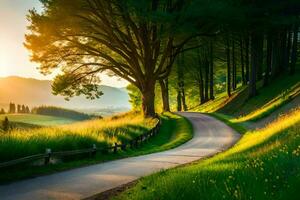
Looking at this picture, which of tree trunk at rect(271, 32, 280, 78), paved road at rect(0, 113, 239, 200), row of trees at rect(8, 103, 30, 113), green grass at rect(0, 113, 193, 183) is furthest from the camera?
row of trees at rect(8, 103, 30, 113)

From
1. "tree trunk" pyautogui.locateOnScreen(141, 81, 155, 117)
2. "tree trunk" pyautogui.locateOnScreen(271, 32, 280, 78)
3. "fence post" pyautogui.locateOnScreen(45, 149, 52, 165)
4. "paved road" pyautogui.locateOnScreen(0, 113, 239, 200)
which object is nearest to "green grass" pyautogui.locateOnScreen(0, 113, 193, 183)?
"fence post" pyautogui.locateOnScreen(45, 149, 52, 165)

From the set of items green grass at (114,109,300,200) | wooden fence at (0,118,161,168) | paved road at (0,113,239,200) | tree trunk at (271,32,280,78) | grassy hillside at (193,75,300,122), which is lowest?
paved road at (0,113,239,200)

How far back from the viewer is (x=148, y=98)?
48000 millimetres

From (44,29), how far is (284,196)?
35910 millimetres

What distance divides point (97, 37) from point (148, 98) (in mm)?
8281

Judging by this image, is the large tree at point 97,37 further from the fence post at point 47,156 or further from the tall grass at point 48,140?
the fence post at point 47,156

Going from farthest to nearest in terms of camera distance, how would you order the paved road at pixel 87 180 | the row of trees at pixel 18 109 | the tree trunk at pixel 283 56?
the row of trees at pixel 18 109 → the tree trunk at pixel 283 56 → the paved road at pixel 87 180

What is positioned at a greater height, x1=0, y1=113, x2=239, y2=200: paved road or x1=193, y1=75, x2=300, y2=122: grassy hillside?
x1=193, y1=75, x2=300, y2=122: grassy hillside

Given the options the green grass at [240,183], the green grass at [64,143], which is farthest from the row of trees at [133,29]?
the green grass at [240,183]

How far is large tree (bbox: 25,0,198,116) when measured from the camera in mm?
38406

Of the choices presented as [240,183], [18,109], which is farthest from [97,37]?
[18,109]

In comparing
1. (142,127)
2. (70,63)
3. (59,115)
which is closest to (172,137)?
(142,127)

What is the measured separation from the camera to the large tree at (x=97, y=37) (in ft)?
126

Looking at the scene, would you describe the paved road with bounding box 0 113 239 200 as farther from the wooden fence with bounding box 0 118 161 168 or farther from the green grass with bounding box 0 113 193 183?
the wooden fence with bounding box 0 118 161 168
